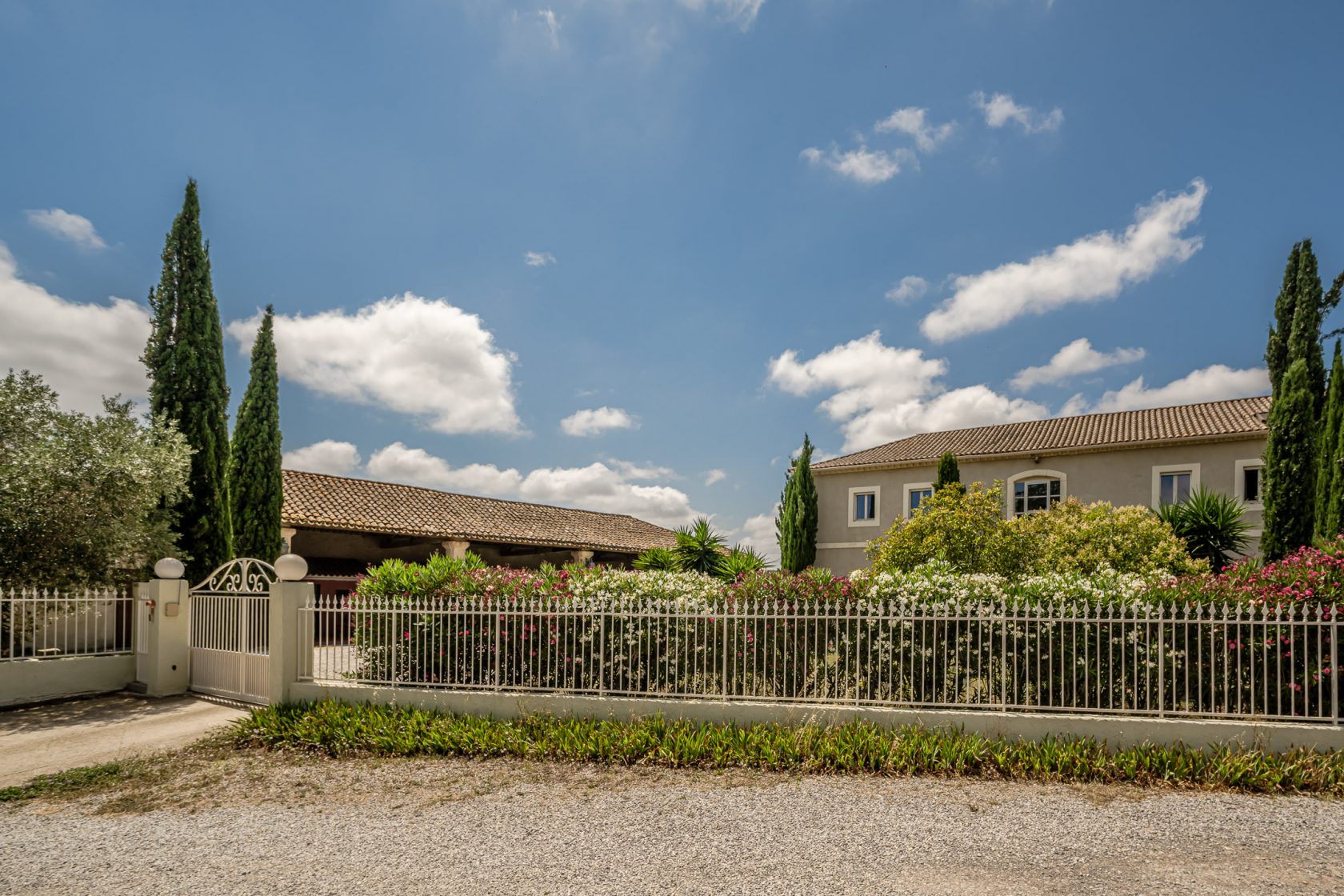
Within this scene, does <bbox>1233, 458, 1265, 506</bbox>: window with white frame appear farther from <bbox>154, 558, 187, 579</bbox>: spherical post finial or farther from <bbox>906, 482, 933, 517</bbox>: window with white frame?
<bbox>154, 558, 187, 579</bbox>: spherical post finial

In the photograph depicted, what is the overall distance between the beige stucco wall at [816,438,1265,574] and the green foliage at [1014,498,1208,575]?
6234 mm

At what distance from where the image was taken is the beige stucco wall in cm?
2009

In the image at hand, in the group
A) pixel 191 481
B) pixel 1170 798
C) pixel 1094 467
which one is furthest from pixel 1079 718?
pixel 1094 467

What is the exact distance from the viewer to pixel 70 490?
11.7 metres

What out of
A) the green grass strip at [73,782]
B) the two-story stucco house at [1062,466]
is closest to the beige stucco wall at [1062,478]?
the two-story stucco house at [1062,466]

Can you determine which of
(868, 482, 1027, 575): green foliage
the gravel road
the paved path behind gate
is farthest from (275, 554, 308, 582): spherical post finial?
(868, 482, 1027, 575): green foliage

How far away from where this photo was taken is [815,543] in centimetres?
2606

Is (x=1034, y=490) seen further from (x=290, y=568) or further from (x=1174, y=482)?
(x=290, y=568)

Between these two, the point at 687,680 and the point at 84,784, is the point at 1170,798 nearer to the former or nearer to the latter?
the point at 687,680

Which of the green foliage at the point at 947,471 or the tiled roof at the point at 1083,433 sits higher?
the tiled roof at the point at 1083,433

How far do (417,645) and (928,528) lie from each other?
10.1 meters

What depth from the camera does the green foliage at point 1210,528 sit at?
15.9 m

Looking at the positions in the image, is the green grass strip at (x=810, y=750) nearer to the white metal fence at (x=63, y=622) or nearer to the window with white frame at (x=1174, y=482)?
the white metal fence at (x=63, y=622)

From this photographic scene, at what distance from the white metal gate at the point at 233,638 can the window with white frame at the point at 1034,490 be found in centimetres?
1967
